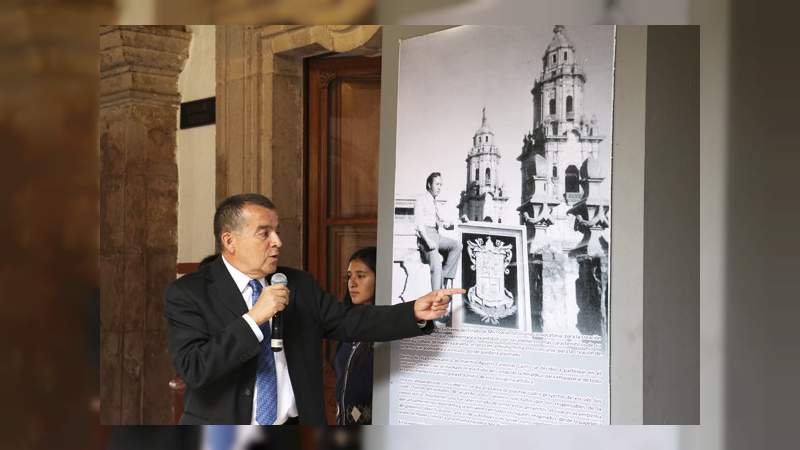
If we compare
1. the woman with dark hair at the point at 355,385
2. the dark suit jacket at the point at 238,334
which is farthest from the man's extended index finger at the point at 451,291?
the woman with dark hair at the point at 355,385

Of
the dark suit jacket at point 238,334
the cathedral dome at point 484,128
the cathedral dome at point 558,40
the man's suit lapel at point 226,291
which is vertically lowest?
the dark suit jacket at point 238,334

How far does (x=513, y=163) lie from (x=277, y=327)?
1.10 meters

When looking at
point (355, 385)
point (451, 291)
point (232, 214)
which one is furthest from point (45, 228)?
point (451, 291)

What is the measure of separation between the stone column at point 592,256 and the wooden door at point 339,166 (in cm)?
198

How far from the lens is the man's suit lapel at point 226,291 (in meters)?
4.21

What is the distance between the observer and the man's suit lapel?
4.21 metres

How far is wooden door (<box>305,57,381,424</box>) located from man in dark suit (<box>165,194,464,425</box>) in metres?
1.75

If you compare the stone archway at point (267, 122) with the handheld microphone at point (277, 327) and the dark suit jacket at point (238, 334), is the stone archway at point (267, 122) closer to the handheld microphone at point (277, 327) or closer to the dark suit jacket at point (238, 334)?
the dark suit jacket at point (238, 334)

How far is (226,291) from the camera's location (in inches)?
167

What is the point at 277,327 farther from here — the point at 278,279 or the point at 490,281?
the point at 490,281

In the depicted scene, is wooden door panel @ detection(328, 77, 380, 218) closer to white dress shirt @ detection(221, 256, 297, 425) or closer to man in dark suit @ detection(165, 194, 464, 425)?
man in dark suit @ detection(165, 194, 464, 425)

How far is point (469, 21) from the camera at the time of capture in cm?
451

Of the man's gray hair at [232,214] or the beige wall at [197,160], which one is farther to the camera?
the beige wall at [197,160]

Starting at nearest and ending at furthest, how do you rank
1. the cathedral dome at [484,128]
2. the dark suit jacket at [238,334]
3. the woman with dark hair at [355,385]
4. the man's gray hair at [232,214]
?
1. the dark suit jacket at [238,334]
2. the man's gray hair at [232,214]
3. the cathedral dome at [484,128]
4. the woman with dark hair at [355,385]
